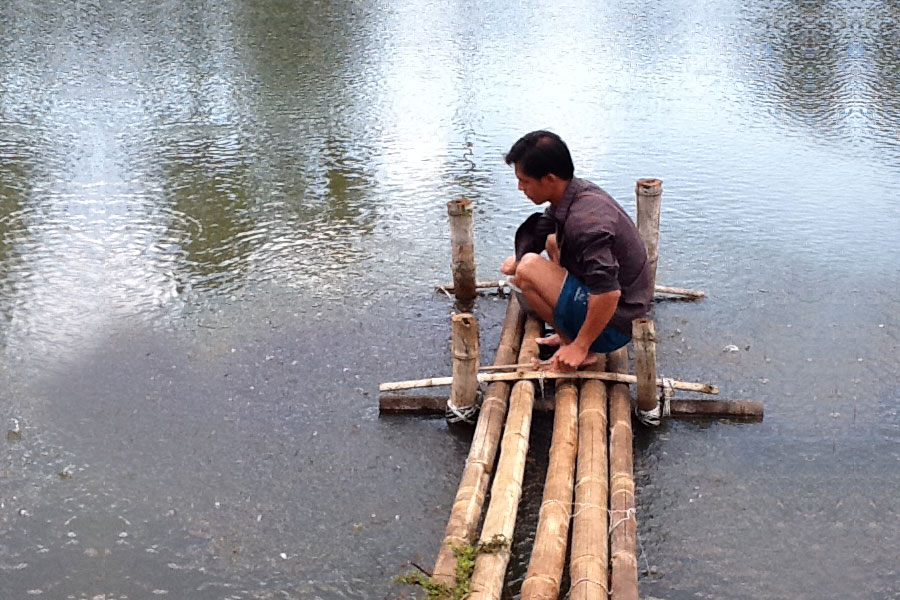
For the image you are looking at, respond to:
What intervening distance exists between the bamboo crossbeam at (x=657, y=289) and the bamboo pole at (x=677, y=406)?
1.44 metres

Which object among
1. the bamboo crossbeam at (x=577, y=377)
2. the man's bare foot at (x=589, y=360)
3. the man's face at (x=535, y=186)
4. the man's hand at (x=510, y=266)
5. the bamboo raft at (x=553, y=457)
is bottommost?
the bamboo raft at (x=553, y=457)

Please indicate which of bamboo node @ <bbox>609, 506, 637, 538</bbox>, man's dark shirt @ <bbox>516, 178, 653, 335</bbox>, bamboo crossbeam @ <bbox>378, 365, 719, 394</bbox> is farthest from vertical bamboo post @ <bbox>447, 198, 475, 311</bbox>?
bamboo node @ <bbox>609, 506, 637, 538</bbox>

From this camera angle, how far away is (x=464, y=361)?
4.74m

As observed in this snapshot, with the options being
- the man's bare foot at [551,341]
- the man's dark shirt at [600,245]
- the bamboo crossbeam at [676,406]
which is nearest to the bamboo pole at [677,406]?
the bamboo crossbeam at [676,406]

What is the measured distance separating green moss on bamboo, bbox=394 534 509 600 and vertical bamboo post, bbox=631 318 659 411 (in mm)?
1415

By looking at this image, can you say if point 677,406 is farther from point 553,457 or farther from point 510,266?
point 510,266

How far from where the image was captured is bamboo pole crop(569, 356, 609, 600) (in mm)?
3494

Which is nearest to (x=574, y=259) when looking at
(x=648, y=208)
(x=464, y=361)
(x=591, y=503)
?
(x=464, y=361)

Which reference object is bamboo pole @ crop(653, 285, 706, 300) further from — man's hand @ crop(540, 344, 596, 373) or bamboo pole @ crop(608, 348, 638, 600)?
man's hand @ crop(540, 344, 596, 373)

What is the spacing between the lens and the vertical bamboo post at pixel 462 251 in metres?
6.12

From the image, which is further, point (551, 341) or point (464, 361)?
point (551, 341)

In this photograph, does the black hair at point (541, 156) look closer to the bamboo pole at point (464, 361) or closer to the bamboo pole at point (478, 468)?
the bamboo pole at point (464, 361)

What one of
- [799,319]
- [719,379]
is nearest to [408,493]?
[719,379]

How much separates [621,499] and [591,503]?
171 mm
